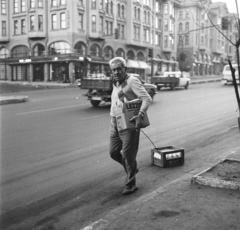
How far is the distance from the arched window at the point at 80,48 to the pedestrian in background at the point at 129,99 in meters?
42.6

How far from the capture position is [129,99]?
5.02 meters

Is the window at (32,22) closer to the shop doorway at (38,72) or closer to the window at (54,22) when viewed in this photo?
the window at (54,22)

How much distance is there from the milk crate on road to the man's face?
2.01 m

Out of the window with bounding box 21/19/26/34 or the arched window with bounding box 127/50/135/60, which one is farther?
the arched window with bounding box 127/50/135/60

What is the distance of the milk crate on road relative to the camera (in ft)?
21.3

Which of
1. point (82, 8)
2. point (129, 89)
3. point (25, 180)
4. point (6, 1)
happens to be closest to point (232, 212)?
point (129, 89)

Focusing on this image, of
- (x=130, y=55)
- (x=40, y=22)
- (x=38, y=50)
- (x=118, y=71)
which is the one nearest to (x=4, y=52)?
(x=38, y=50)

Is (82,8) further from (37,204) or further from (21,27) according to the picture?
(37,204)

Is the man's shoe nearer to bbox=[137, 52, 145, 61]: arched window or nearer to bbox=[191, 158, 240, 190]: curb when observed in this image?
bbox=[191, 158, 240, 190]: curb

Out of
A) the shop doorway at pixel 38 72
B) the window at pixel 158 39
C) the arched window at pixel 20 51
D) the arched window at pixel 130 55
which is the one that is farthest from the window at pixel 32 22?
the window at pixel 158 39

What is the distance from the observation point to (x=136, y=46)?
53844mm

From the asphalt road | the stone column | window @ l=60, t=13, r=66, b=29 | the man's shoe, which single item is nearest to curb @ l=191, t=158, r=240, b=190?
the asphalt road

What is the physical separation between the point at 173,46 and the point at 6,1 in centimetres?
2835

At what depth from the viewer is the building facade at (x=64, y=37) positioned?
45.7 metres
